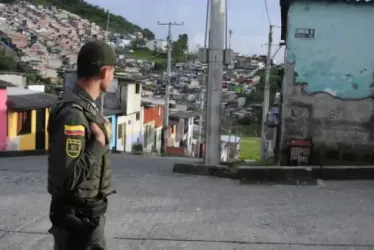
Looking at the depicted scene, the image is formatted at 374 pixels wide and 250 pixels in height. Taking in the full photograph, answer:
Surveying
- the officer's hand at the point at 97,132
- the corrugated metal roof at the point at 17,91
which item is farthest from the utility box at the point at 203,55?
the corrugated metal roof at the point at 17,91

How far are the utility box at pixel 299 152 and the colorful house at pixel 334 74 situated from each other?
4 cm

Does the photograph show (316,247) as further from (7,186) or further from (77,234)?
(7,186)

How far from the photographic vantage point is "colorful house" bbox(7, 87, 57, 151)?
2645cm

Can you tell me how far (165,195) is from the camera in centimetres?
792

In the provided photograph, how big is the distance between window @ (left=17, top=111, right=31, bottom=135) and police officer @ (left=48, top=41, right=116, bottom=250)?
25.1 metres

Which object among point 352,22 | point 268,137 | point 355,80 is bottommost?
point 268,137

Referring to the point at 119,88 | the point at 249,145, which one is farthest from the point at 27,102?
the point at 249,145

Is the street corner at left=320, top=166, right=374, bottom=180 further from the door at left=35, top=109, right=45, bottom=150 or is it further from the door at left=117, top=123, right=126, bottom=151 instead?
the door at left=117, top=123, right=126, bottom=151

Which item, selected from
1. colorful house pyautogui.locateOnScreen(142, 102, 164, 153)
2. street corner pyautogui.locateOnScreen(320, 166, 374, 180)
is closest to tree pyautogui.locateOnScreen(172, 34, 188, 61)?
colorful house pyautogui.locateOnScreen(142, 102, 164, 153)

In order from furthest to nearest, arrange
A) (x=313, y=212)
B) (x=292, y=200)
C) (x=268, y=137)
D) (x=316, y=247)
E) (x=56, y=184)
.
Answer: (x=268, y=137) < (x=292, y=200) < (x=313, y=212) < (x=316, y=247) < (x=56, y=184)

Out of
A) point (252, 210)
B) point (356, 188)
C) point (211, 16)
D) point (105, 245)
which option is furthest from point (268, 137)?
point (105, 245)

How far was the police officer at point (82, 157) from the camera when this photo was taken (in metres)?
2.98

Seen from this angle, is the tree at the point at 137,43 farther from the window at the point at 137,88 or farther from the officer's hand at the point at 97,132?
the officer's hand at the point at 97,132

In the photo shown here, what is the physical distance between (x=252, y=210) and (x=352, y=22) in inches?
195
